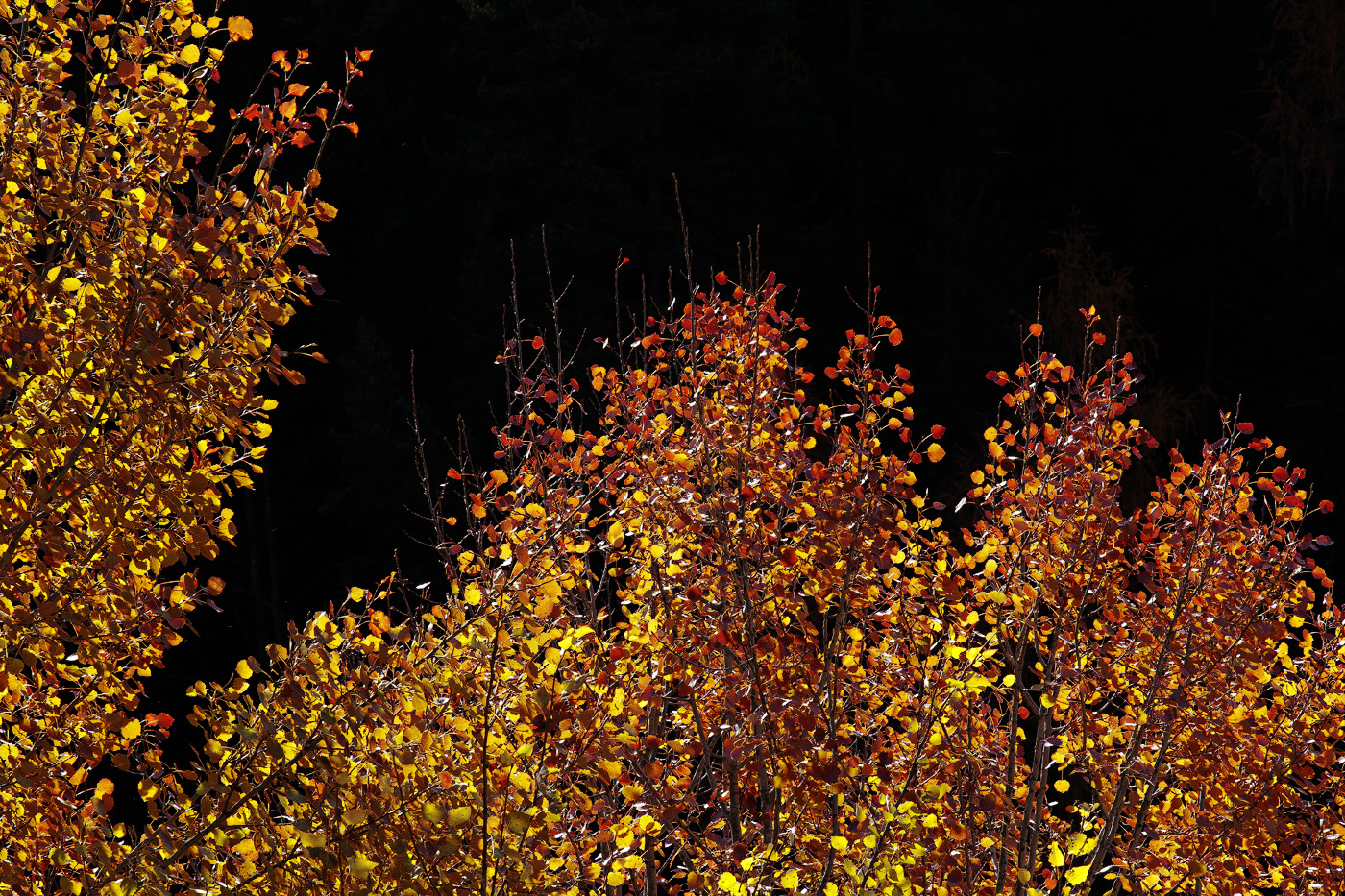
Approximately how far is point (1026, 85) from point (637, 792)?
18990 mm

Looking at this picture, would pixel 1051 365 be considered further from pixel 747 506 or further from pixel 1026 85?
pixel 1026 85

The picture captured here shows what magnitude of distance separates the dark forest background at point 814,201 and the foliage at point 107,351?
1165 centimetres

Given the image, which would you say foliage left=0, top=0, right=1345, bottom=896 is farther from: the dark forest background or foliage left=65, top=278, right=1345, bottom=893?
the dark forest background

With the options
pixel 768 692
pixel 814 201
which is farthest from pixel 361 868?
pixel 814 201

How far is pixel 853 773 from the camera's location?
4.89 meters

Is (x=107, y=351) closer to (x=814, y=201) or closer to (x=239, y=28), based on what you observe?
(x=239, y=28)

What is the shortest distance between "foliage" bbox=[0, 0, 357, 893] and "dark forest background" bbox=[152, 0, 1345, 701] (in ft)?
38.2

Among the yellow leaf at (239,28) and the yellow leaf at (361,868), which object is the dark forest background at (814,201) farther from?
the yellow leaf at (361,868)

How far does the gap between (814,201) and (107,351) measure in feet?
53.7

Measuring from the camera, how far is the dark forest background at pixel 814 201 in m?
16.9

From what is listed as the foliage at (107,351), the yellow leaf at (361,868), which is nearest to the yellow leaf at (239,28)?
the foliage at (107,351)

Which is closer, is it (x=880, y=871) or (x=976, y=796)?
(x=880, y=871)

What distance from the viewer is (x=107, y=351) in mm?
3455

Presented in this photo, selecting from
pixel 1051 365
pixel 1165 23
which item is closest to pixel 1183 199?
pixel 1165 23
